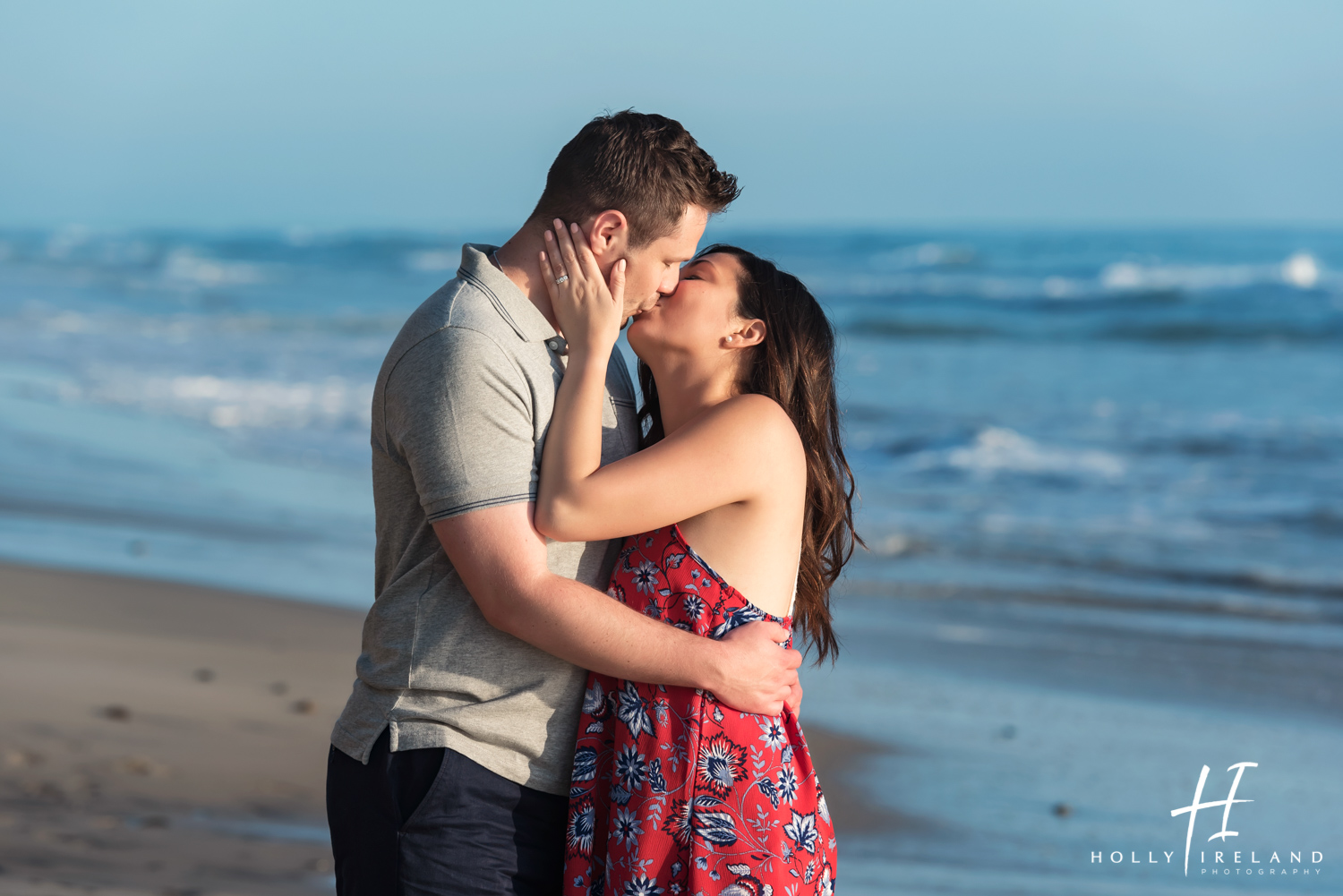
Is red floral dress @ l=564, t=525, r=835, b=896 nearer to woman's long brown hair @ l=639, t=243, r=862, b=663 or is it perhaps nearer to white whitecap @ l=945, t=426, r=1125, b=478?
woman's long brown hair @ l=639, t=243, r=862, b=663

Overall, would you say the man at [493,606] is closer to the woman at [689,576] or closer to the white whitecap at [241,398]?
the woman at [689,576]

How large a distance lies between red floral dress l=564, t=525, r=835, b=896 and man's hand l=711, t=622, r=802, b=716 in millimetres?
27

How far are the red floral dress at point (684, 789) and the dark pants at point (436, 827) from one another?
8 cm

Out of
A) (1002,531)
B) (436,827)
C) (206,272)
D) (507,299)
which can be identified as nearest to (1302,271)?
(1002,531)

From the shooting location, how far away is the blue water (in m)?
8.05

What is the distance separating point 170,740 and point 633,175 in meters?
3.58

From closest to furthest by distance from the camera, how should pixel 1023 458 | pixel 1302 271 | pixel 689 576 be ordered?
pixel 689 576 < pixel 1023 458 < pixel 1302 271

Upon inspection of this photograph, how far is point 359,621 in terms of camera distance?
659 centimetres

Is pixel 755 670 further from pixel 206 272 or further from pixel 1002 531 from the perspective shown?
pixel 206 272

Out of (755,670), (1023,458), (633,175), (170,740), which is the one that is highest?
(1023,458)

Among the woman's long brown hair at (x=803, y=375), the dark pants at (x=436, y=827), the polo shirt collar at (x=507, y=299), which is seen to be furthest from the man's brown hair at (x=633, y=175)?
the dark pants at (x=436, y=827)

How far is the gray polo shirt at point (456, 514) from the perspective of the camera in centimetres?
216

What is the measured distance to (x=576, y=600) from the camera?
7.14 ft

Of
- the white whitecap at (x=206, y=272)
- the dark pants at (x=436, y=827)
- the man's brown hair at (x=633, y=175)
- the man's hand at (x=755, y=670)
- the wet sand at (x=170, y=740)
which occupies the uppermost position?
the white whitecap at (x=206, y=272)
